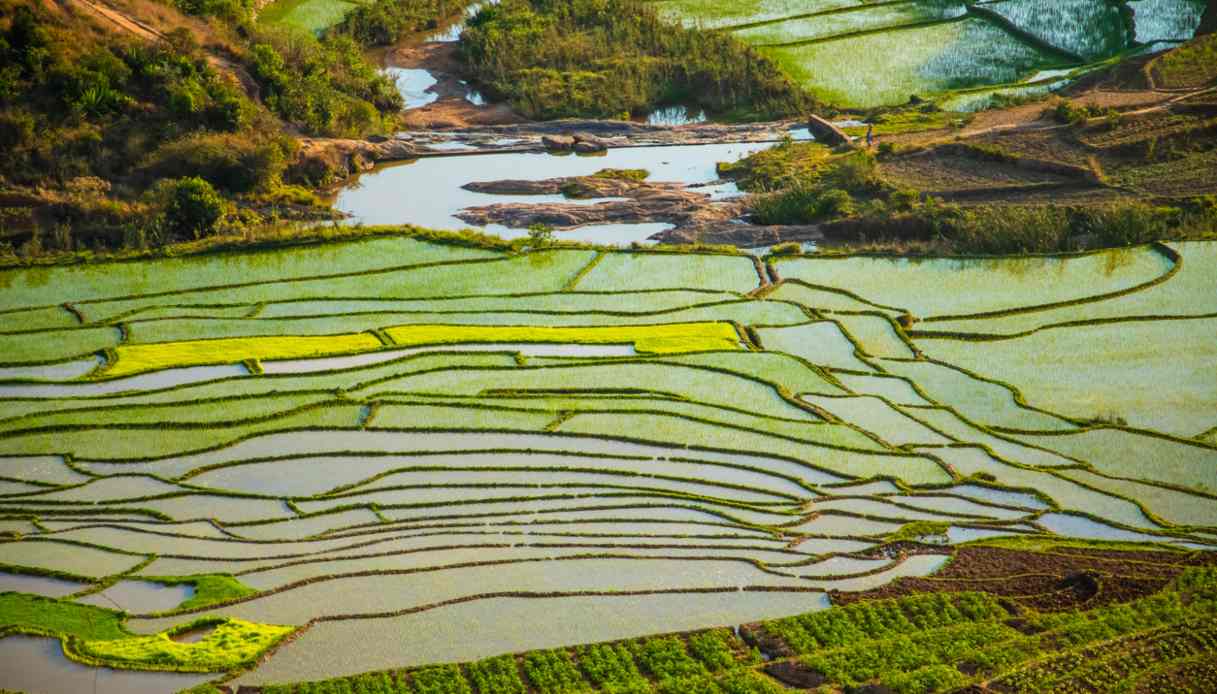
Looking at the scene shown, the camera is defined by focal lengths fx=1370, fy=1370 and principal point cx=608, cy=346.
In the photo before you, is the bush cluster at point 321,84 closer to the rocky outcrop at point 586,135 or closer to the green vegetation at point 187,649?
the rocky outcrop at point 586,135

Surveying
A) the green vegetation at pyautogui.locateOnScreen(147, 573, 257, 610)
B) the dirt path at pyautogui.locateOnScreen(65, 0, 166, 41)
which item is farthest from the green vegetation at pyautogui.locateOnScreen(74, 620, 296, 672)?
the dirt path at pyautogui.locateOnScreen(65, 0, 166, 41)

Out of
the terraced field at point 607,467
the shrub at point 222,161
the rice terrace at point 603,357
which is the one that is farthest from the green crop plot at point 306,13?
the terraced field at point 607,467

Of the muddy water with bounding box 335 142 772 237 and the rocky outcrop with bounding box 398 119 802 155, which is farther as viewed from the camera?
the rocky outcrop with bounding box 398 119 802 155

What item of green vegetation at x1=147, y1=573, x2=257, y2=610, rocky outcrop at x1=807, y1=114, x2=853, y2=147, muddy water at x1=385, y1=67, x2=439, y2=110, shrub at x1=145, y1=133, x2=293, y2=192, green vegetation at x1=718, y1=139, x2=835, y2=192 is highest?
muddy water at x1=385, y1=67, x2=439, y2=110

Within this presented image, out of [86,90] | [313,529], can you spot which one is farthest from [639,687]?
[86,90]

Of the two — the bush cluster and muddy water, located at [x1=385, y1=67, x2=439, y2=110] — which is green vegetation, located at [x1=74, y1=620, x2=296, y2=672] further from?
muddy water, located at [x1=385, y1=67, x2=439, y2=110]

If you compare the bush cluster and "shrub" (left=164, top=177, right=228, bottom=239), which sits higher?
the bush cluster

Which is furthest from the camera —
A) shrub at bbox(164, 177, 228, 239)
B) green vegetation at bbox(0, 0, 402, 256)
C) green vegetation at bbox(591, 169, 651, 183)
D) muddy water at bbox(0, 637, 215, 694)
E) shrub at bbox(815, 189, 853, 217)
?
green vegetation at bbox(591, 169, 651, 183)

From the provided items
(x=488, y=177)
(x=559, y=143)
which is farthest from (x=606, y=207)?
(x=559, y=143)
